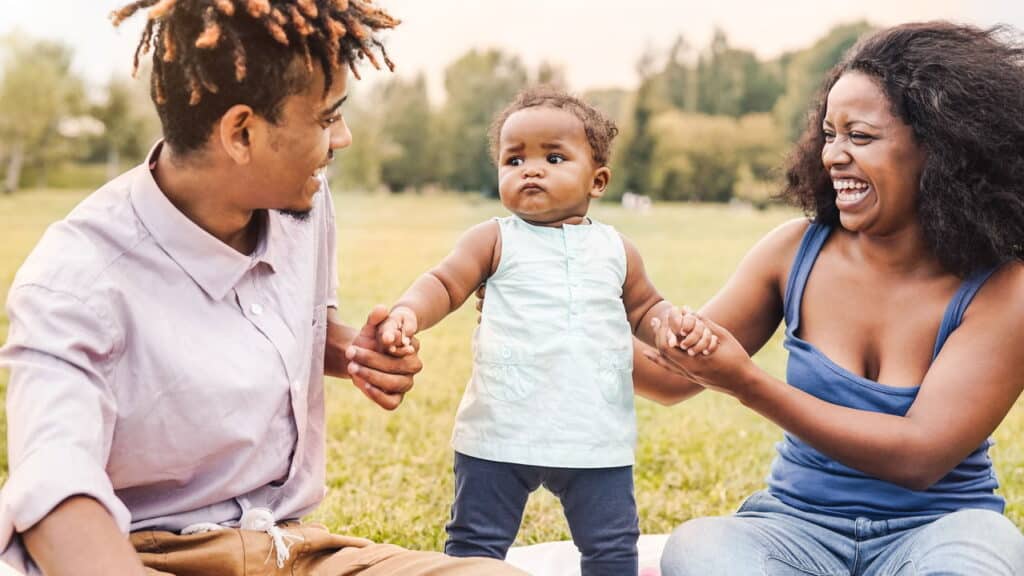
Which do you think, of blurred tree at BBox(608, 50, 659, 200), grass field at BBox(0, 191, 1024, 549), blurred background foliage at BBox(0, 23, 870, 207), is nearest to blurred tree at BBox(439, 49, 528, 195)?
blurred background foliage at BBox(0, 23, 870, 207)

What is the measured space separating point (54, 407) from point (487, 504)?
1.15m

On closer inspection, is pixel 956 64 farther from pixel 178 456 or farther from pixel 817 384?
pixel 178 456

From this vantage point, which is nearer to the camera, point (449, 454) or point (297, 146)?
point (297, 146)

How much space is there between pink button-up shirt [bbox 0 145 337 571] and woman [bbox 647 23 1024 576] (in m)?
0.94

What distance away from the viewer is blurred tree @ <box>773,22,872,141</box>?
28.2 m

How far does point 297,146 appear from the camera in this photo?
252 cm

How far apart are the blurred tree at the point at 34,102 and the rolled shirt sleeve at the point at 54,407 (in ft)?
70.8

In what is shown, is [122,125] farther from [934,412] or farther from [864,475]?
[934,412]

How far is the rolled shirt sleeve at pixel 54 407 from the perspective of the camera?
2078 millimetres

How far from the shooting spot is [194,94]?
2354 mm

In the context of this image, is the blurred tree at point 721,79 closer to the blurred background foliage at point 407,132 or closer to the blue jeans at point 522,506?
the blurred background foliage at point 407,132

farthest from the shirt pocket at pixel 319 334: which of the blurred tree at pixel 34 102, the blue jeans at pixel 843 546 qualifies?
the blurred tree at pixel 34 102

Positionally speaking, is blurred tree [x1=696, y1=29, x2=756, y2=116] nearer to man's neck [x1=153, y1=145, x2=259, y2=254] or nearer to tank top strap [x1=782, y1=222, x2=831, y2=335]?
tank top strap [x1=782, y1=222, x2=831, y2=335]

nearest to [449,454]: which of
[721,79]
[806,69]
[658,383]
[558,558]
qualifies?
[558,558]
